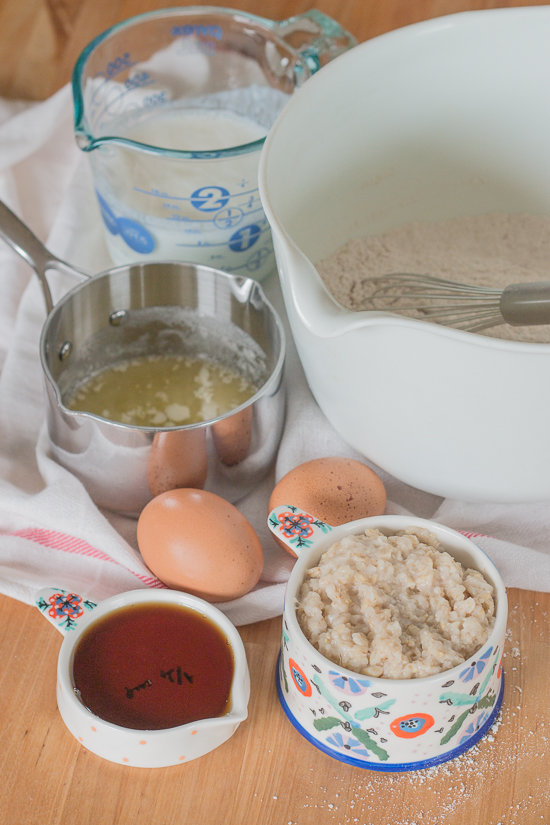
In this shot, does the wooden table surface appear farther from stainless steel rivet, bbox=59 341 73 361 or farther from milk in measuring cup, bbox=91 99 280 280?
milk in measuring cup, bbox=91 99 280 280

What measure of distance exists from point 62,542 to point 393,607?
0.30m

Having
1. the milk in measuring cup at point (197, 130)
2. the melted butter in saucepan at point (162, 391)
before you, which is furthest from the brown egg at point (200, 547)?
the milk in measuring cup at point (197, 130)

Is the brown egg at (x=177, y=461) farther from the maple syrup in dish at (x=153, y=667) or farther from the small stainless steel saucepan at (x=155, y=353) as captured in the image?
the maple syrup in dish at (x=153, y=667)

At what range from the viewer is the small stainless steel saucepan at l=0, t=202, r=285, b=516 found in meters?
0.67

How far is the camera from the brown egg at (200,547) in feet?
2.04

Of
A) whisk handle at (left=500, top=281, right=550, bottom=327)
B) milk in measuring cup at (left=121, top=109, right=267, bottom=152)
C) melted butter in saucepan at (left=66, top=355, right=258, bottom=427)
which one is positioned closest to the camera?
whisk handle at (left=500, top=281, right=550, bottom=327)

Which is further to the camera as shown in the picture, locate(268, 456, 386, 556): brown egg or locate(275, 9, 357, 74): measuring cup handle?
locate(275, 9, 357, 74): measuring cup handle

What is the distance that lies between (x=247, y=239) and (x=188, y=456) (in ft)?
0.94

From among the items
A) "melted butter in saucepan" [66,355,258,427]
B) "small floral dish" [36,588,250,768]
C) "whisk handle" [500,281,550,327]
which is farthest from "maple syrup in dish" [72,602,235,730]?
"whisk handle" [500,281,550,327]

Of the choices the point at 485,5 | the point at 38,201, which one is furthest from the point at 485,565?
the point at 485,5

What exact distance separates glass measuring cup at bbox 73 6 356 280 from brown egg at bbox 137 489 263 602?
0.32m

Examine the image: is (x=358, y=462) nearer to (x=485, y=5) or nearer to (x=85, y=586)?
(x=85, y=586)

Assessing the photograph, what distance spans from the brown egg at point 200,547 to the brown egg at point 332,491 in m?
0.05

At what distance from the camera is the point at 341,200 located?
0.82 m
